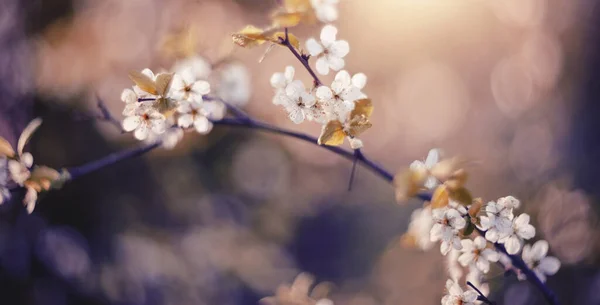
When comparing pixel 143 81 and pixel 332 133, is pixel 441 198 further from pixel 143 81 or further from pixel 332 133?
pixel 143 81

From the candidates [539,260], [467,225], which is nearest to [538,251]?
[539,260]

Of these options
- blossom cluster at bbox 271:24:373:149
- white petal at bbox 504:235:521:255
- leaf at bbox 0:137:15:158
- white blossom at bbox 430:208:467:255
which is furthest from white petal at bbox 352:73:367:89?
leaf at bbox 0:137:15:158

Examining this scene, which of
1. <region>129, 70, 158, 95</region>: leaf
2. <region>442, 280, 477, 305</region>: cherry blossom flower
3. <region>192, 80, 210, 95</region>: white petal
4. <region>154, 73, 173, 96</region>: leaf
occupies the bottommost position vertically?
<region>442, 280, 477, 305</region>: cherry blossom flower

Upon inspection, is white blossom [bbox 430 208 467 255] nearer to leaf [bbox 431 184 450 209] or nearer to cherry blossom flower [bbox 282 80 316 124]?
leaf [bbox 431 184 450 209]

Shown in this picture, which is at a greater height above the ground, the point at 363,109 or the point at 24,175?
the point at 363,109

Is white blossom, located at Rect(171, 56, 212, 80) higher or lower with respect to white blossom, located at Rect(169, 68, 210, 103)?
higher

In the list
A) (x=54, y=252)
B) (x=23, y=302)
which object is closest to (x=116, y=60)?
(x=54, y=252)
